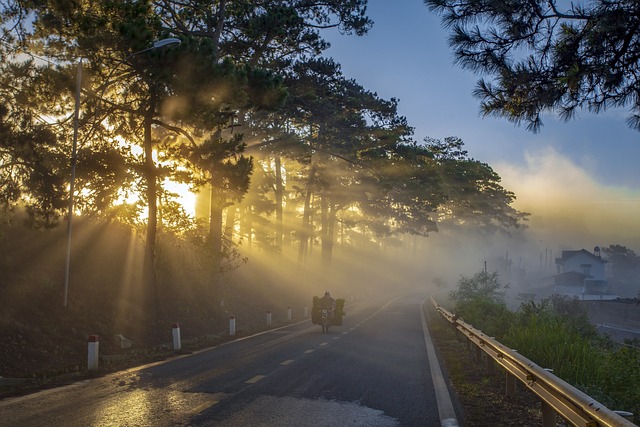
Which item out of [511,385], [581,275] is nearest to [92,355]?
[511,385]

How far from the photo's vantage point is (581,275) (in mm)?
111938

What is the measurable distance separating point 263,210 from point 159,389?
43.7 meters

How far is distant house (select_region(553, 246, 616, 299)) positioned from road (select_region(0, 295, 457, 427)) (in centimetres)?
10178

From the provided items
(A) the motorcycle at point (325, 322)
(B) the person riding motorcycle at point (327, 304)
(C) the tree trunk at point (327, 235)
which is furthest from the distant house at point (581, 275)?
(A) the motorcycle at point (325, 322)

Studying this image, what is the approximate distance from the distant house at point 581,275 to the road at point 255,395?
4007 inches

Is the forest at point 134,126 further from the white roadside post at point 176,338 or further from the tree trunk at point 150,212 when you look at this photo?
the white roadside post at point 176,338

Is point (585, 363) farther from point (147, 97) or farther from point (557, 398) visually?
point (147, 97)

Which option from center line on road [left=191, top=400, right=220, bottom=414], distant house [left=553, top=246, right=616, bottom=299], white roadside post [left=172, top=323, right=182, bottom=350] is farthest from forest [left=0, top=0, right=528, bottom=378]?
distant house [left=553, top=246, right=616, bottom=299]

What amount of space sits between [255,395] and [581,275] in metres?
115

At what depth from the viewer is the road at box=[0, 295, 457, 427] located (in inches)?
306

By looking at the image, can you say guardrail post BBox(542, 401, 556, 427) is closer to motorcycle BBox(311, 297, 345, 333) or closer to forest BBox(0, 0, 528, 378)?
forest BBox(0, 0, 528, 378)

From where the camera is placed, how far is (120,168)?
1872cm

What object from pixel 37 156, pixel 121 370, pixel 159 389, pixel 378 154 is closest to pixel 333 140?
pixel 378 154

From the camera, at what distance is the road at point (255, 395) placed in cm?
776
